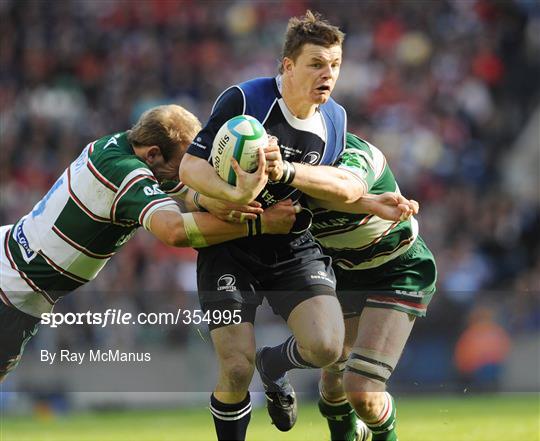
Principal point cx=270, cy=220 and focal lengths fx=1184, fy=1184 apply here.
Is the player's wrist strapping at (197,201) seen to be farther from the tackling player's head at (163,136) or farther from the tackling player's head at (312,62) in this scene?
the tackling player's head at (312,62)

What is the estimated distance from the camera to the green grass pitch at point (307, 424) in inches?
360

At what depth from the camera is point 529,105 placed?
19.2m

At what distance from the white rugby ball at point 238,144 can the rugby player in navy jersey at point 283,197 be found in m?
0.06

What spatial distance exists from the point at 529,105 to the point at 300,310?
12997mm

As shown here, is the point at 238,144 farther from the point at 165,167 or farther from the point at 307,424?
the point at 307,424

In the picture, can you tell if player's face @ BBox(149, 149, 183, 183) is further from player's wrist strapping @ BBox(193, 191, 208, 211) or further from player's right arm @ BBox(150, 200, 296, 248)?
player's right arm @ BBox(150, 200, 296, 248)

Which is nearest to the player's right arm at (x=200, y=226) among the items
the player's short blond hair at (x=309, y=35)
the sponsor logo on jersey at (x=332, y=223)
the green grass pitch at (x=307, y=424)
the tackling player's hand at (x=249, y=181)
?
the tackling player's hand at (x=249, y=181)

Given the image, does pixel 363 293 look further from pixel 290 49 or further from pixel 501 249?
pixel 501 249

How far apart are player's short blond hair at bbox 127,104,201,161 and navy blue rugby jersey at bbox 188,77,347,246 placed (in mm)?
436

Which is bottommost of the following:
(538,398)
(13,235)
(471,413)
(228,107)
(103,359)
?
(538,398)

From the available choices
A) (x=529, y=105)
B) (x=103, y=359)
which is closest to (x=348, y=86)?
(x=529, y=105)

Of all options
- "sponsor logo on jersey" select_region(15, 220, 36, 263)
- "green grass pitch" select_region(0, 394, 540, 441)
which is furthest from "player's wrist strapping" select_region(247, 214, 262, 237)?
"green grass pitch" select_region(0, 394, 540, 441)

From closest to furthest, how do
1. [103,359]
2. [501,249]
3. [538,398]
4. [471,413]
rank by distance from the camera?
[103,359], [471,413], [538,398], [501,249]

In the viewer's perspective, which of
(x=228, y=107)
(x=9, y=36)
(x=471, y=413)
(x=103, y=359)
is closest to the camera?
(x=228, y=107)
